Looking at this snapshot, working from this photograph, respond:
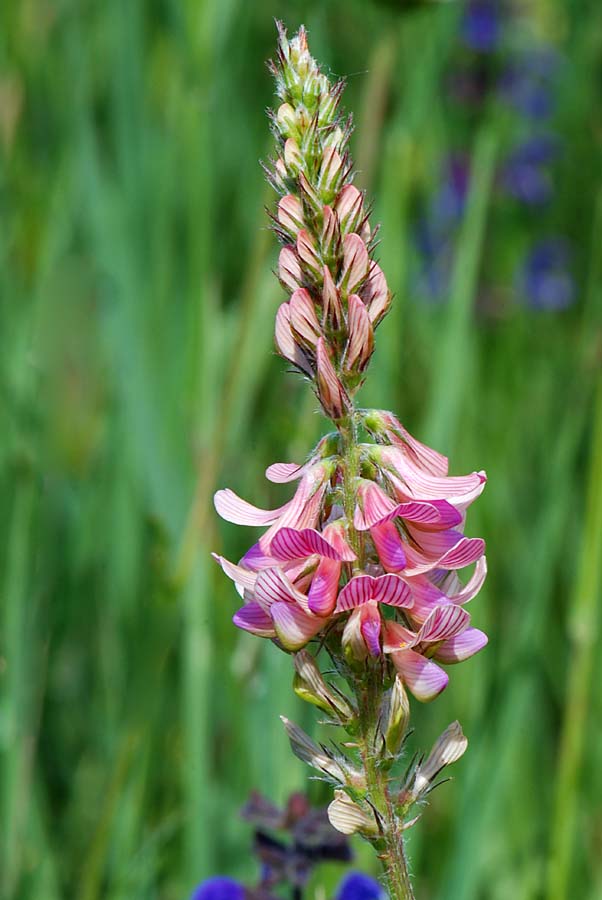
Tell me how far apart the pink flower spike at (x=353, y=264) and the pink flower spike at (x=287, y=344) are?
0.06 metres

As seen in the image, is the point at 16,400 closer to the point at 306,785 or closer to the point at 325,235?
the point at 306,785

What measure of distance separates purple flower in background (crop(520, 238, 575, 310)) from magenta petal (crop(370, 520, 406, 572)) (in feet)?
11.7

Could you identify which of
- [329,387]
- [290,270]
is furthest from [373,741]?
[290,270]

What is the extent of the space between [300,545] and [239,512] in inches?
3.7

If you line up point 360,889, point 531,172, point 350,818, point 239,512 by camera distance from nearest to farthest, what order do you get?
point 350,818 → point 239,512 → point 360,889 → point 531,172

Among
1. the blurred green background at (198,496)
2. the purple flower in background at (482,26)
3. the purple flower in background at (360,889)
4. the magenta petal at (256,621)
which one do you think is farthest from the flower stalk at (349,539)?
the purple flower in background at (482,26)

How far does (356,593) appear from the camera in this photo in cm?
90

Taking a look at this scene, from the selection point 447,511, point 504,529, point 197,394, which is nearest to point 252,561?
point 447,511

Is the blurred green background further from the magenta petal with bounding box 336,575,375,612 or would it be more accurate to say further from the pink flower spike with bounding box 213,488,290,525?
the magenta petal with bounding box 336,575,375,612

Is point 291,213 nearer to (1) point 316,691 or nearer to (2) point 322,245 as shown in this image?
(2) point 322,245

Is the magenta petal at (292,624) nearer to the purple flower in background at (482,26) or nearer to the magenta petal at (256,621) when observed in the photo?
the magenta petal at (256,621)

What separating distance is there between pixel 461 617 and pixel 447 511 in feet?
0.29

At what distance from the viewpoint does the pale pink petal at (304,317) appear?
0.92m

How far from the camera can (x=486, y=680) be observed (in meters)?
2.39
